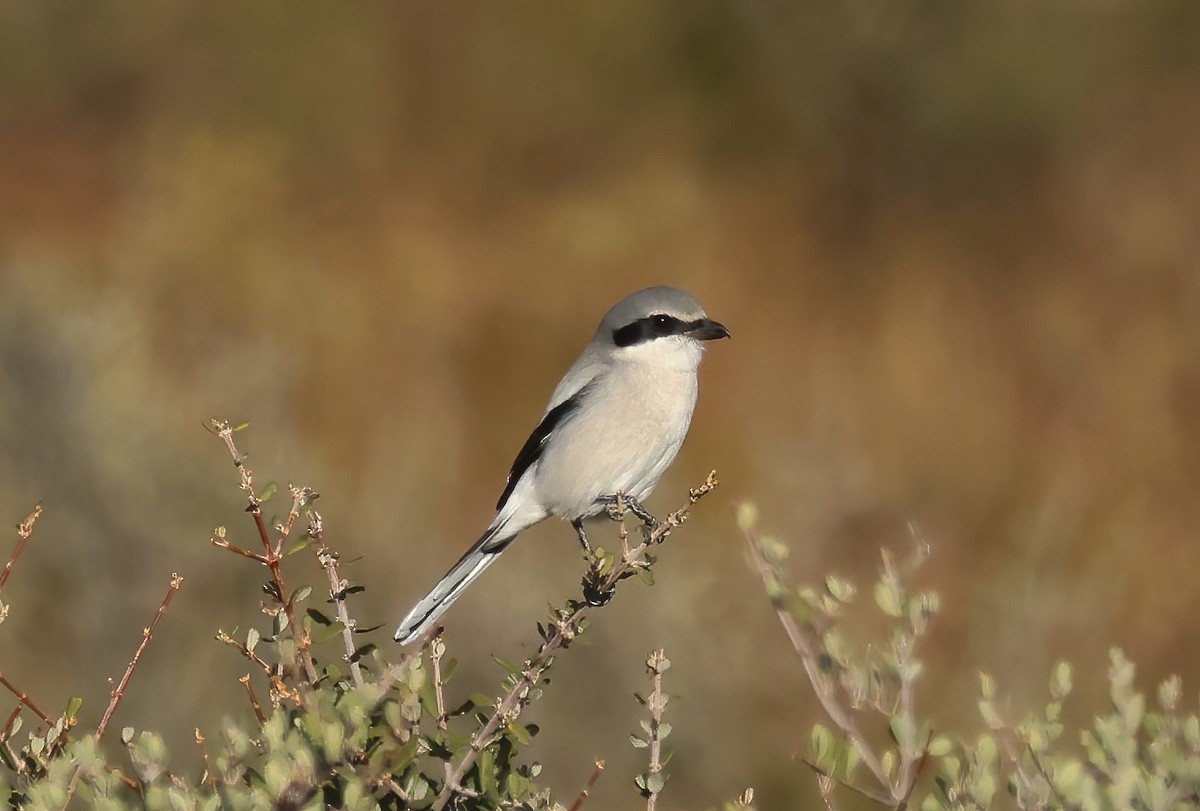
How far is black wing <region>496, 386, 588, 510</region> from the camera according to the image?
3.74 m

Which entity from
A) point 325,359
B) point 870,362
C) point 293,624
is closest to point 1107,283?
point 870,362

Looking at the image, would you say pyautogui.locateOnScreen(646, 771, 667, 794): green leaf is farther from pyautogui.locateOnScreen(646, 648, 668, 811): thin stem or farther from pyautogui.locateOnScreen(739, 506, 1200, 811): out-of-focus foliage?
pyautogui.locateOnScreen(739, 506, 1200, 811): out-of-focus foliage

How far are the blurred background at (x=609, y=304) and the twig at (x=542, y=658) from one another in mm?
2088

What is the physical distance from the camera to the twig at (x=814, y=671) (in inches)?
64.5

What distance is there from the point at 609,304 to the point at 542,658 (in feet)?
28.1

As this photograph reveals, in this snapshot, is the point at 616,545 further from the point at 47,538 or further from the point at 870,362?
the point at 870,362

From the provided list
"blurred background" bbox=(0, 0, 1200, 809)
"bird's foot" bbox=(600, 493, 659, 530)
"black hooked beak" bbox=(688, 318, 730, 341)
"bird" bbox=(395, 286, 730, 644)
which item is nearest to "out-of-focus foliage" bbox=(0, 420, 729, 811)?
"bird's foot" bbox=(600, 493, 659, 530)

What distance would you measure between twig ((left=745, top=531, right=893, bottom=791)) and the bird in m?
1.45

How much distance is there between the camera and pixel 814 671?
A: 175 centimetres

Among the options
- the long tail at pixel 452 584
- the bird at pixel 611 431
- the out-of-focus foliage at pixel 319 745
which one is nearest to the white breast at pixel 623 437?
the bird at pixel 611 431

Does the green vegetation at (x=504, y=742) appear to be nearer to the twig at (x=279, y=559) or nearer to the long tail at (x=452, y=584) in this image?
the twig at (x=279, y=559)

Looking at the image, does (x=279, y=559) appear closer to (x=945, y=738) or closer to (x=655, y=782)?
(x=655, y=782)

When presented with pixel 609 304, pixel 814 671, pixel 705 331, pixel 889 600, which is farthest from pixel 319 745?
pixel 609 304

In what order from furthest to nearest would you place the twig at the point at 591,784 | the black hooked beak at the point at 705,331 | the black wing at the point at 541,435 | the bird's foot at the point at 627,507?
the black wing at the point at 541,435 < the black hooked beak at the point at 705,331 < the bird's foot at the point at 627,507 < the twig at the point at 591,784
